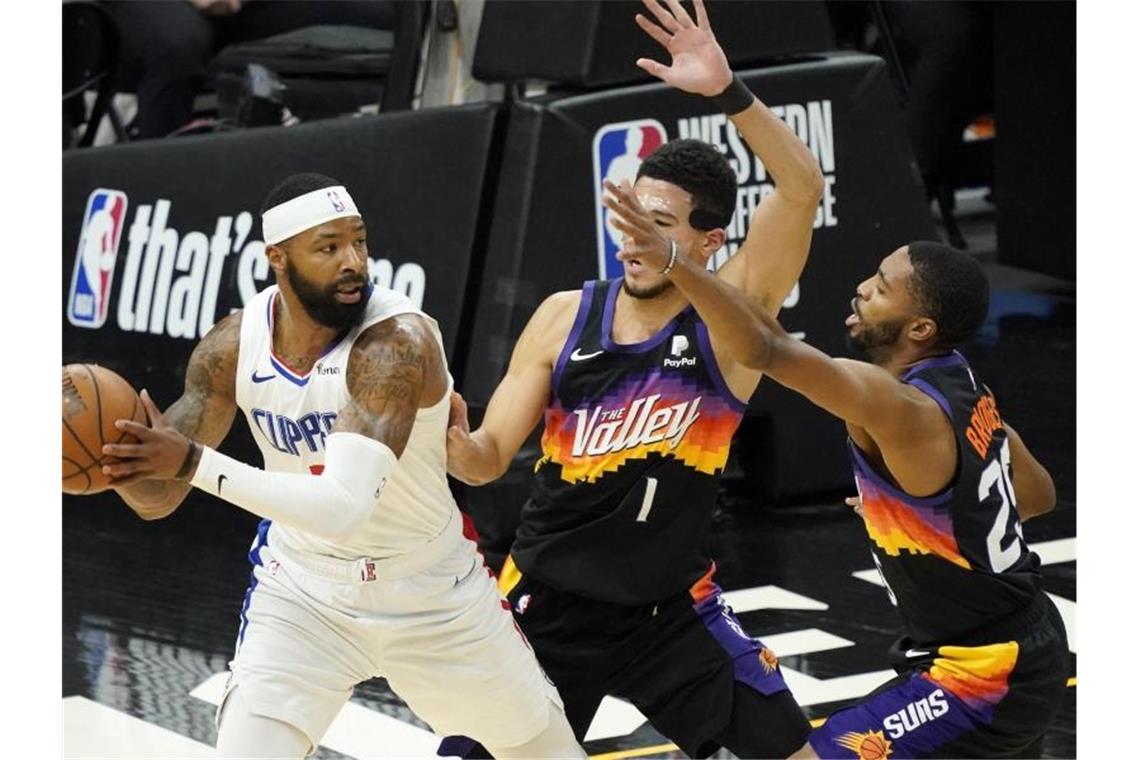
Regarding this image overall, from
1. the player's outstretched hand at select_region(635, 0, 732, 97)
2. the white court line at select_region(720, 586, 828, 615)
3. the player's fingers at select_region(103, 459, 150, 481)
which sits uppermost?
the player's outstretched hand at select_region(635, 0, 732, 97)

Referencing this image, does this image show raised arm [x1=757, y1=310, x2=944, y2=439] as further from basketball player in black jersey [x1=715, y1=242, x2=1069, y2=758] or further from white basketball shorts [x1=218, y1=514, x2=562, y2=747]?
white basketball shorts [x1=218, y1=514, x2=562, y2=747]

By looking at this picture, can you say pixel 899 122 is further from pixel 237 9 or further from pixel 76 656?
pixel 76 656

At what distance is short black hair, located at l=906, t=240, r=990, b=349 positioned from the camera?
16.4 ft

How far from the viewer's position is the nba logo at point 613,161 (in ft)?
27.1

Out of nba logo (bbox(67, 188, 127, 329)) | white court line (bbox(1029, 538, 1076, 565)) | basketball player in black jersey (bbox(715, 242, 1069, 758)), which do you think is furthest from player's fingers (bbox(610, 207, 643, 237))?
nba logo (bbox(67, 188, 127, 329))

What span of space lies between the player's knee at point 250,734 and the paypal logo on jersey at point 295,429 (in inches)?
22.7

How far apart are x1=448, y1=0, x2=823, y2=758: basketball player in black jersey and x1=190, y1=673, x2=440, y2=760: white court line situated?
1.21m

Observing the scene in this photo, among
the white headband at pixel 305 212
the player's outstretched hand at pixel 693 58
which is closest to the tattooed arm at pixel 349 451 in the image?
the white headband at pixel 305 212

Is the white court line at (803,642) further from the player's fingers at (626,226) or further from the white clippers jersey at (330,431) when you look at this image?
the player's fingers at (626,226)

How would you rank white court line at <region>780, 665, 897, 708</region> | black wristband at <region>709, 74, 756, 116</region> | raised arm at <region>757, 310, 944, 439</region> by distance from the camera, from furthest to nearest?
1. white court line at <region>780, 665, 897, 708</region>
2. black wristband at <region>709, 74, 756, 116</region>
3. raised arm at <region>757, 310, 944, 439</region>

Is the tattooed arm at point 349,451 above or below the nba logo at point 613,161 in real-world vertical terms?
below

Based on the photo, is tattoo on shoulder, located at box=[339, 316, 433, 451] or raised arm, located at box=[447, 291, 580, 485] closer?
tattoo on shoulder, located at box=[339, 316, 433, 451]

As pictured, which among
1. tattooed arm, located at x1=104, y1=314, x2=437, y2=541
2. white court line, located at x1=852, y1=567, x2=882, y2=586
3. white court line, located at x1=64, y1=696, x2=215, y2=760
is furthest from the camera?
white court line, located at x1=852, y1=567, x2=882, y2=586

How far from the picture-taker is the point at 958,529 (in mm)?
4949
